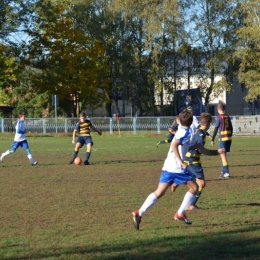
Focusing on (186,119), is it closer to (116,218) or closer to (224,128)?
(116,218)

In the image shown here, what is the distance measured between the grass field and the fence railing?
27.6m

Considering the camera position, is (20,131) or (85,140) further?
(85,140)

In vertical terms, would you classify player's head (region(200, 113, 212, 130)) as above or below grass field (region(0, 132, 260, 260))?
above

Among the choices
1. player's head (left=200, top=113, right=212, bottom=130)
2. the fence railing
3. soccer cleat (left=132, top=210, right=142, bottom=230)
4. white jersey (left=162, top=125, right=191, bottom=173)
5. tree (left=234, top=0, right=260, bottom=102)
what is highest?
tree (left=234, top=0, right=260, bottom=102)

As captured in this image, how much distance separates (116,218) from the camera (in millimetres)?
10102

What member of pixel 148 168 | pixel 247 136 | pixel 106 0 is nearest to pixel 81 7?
pixel 106 0

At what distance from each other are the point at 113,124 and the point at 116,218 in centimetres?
3830

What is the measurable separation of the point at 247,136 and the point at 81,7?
22319mm

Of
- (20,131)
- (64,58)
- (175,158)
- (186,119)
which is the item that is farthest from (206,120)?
(64,58)

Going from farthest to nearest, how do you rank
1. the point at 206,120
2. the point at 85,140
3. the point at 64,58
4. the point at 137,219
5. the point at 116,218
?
the point at 64,58, the point at 85,140, the point at 206,120, the point at 116,218, the point at 137,219

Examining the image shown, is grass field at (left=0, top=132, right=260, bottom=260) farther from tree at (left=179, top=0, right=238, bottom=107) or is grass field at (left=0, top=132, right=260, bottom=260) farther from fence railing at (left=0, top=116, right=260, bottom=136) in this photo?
tree at (left=179, top=0, right=238, bottom=107)

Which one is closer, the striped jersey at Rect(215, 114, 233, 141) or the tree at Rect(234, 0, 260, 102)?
the striped jersey at Rect(215, 114, 233, 141)

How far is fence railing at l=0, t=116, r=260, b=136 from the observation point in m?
45.6

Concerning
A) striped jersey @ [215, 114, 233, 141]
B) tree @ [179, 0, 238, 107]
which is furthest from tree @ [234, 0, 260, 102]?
striped jersey @ [215, 114, 233, 141]
